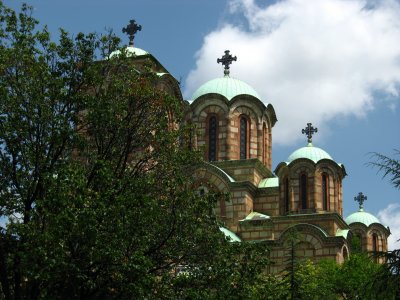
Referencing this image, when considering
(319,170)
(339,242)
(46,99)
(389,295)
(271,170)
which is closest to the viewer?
(389,295)

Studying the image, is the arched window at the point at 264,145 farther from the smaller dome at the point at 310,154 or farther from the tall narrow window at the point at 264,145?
the smaller dome at the point at 310,154

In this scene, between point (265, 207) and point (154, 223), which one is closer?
point (154, 223)

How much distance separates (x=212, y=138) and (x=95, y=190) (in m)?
18.6

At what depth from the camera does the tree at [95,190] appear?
14812 mm

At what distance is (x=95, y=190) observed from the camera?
16.5 metres

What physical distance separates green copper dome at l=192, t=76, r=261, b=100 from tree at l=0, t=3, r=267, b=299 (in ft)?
56.7

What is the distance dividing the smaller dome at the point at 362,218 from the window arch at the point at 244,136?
15.1m

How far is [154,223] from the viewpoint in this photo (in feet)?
52.4

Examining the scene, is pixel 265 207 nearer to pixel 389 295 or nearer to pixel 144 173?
pixel 144 173

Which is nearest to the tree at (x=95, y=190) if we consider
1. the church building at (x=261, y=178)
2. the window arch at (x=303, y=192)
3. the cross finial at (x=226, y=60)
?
the church building at (x=261, y=178)

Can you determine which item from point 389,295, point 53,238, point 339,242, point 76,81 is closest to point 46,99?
point 76,81

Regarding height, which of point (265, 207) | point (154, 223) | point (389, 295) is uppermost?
point (265, 207)

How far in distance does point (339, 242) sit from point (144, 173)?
50.1ft

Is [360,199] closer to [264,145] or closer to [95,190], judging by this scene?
[264,145]
